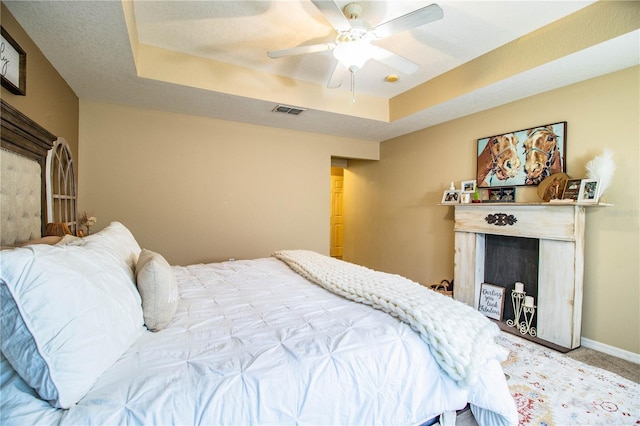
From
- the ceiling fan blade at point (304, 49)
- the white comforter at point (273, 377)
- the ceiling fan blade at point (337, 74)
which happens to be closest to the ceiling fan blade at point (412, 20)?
the ceiling fan blade at point (304, 49)

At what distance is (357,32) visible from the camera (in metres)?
1.93

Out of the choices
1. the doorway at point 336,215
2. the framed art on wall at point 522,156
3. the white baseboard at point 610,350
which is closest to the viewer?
the white baseboard at point 610,350

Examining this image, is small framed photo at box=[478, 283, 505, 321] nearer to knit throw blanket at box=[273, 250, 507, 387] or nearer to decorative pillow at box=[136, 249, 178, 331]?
knit throw blanket at box=[273, 250, 507, 387]

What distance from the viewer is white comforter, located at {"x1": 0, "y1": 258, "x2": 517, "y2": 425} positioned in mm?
825

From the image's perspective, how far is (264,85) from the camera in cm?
306

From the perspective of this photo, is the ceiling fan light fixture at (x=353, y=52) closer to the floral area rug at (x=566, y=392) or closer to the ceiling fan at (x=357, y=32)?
the ceiling fan at (x=357, y=32)

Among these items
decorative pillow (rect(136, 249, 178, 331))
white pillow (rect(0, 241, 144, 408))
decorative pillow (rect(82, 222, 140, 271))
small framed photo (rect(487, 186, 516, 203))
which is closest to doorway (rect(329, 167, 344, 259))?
small framed photo (rect(487, 186, 516, 203))

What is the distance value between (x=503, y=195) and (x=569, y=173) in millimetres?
582

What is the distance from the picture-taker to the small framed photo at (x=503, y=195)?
3.02 m

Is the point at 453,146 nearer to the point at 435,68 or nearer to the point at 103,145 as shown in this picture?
the point at 435,68

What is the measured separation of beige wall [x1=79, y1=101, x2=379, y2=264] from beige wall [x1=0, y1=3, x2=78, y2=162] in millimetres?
414

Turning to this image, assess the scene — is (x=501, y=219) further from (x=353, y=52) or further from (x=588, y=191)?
(x=353, y=52)

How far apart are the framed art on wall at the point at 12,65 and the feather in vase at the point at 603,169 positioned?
157 inches

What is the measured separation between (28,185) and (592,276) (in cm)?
423
